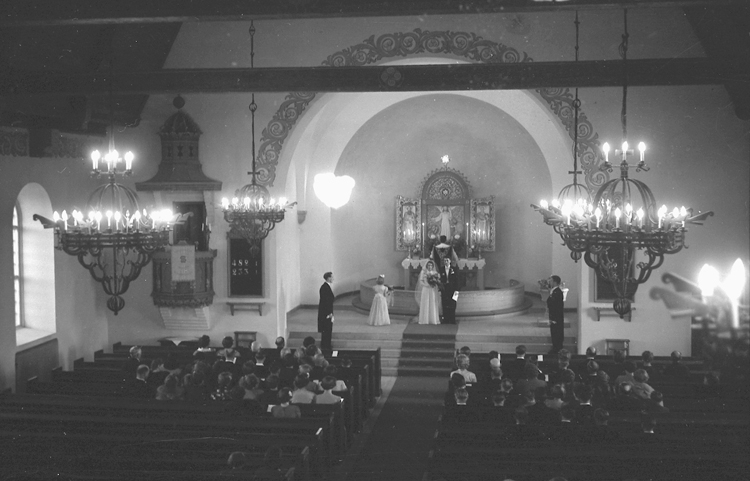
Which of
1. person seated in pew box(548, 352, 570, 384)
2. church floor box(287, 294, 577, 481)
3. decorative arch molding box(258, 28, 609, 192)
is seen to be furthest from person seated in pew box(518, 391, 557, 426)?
decorative arch molding box(258, 28, 609, 192)

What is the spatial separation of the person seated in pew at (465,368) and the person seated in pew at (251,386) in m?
2.74

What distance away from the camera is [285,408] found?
915 cm

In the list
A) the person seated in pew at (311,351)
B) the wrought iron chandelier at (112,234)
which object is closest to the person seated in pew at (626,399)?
the person seated in pew at (311,351)

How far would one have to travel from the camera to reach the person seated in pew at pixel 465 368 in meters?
10.5

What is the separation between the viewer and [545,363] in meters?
11.2

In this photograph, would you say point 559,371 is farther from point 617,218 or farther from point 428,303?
point 428,303

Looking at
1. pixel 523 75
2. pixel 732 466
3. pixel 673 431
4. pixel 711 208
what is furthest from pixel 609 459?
pixel 711 208

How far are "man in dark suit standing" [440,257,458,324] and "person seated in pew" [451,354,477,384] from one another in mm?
5560

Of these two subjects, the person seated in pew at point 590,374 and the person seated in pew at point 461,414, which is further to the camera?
the person seated in pew at point 590,374

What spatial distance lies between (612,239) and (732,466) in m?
2.11

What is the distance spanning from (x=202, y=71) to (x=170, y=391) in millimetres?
4362

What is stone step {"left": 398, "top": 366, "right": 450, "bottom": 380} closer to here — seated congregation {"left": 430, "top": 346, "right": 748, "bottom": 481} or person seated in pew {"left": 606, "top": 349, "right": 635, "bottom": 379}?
seated congregation {"left": 430, "top": 346, "right": 748, "bottom": 481}

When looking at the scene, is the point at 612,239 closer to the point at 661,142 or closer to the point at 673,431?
the point at 673,431

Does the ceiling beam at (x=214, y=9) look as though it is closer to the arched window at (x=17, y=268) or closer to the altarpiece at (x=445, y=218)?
the arched window at (x=17, y=268)
